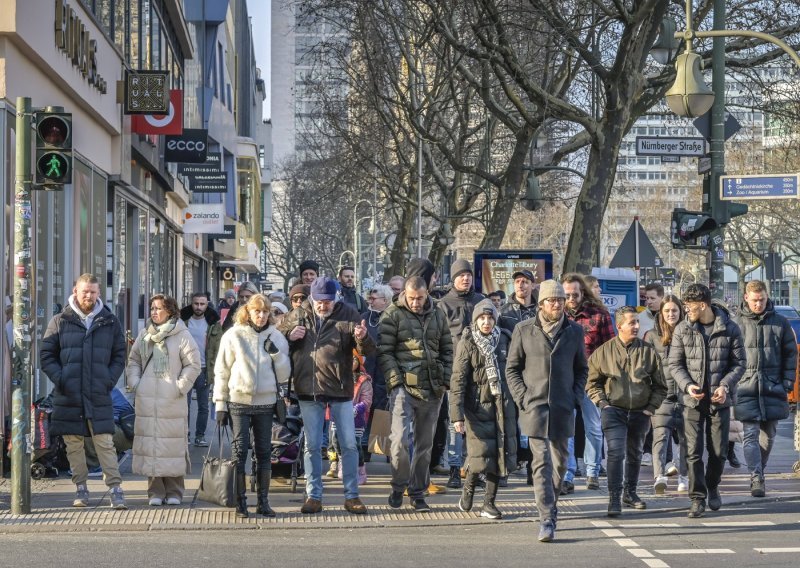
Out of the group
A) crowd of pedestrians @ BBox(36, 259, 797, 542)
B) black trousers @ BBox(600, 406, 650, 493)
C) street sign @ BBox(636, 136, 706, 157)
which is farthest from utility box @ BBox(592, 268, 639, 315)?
black trousers @ BBox(600, 406, 650, 493)

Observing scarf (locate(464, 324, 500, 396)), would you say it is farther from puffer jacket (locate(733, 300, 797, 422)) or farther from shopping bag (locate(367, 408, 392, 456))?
puffer jacket (locate(733, 300, 797, 422))

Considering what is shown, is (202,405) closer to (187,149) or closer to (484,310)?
(484,310)

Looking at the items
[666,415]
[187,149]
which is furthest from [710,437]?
[187,149]

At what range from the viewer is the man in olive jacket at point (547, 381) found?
10.3 m

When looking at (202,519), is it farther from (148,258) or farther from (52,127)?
(148,258)

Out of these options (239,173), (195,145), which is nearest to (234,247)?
(239,173)

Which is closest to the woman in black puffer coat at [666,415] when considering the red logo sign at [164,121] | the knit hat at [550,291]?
the knit hat at [550,291]

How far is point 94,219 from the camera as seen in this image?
19.7 metres

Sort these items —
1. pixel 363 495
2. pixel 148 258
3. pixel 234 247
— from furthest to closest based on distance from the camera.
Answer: pixel 234 247 → pixel 148 258 → pixel 363 495

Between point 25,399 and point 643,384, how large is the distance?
479 centimetres

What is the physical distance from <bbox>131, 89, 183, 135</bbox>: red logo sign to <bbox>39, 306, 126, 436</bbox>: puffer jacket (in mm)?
11208

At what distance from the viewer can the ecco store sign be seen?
92.7 feet

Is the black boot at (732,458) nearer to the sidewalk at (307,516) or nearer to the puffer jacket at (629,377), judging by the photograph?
the sidewalk at (307,516)

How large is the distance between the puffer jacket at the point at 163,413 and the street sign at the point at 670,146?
8.01 metres
